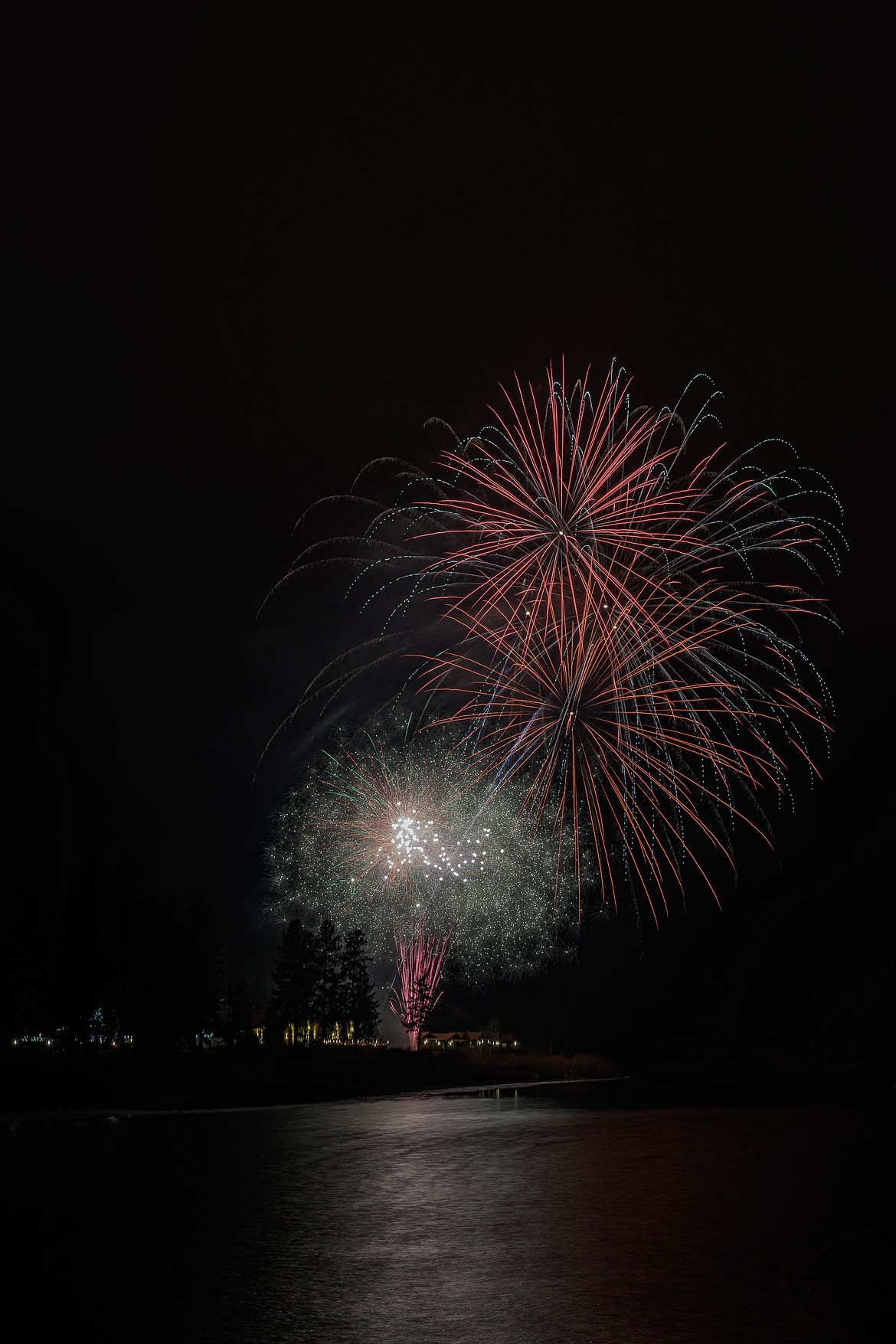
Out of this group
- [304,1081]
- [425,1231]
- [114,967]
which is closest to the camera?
[425,1231]

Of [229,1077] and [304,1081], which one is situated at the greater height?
[229,1077]

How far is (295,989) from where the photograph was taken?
102m

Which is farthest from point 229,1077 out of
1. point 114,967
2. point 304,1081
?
point 114,967

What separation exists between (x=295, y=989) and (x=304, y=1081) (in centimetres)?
4247

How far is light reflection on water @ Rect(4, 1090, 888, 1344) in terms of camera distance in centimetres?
1173

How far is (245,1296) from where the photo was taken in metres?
12.8

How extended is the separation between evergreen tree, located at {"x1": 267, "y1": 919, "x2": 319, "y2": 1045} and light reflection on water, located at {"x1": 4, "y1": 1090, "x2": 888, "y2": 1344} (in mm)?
67543

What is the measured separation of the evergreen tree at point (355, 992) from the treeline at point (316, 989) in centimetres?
7

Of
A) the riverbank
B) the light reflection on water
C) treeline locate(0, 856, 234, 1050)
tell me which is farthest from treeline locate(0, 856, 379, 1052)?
the light reflection on water

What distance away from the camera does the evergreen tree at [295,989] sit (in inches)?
4028

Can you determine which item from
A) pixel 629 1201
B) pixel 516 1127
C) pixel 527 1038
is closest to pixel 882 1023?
pixel 527 1038

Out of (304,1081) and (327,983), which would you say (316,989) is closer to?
(327,983)

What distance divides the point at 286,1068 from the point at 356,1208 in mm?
44513

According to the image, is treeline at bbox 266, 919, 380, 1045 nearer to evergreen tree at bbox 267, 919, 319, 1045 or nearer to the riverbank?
evergreen tree at bbox 267, 919, 319, 1045
